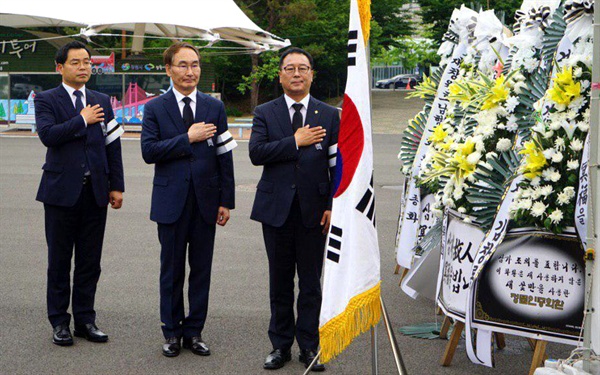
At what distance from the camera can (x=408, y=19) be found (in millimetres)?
48781

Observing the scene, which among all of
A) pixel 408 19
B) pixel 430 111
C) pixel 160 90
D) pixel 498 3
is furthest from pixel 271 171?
pixel 408 19

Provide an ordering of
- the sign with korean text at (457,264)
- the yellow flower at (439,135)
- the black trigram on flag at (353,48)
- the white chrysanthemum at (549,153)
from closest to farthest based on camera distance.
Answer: the black trigram on flag at (353,48) → the white chrysanthemum at (549,153) → the sign with korean text at (457,264) → the yellow flower at (439,135)

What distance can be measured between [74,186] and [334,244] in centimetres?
224

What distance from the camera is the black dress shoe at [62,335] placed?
5832mm

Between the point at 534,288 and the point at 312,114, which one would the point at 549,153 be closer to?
the point at 534,288

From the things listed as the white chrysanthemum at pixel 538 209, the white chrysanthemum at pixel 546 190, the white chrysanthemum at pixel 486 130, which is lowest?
the white chrysanthemum at pixel 538 209

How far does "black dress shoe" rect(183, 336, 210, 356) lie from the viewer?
5.69 meters

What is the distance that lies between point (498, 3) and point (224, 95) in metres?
14.7

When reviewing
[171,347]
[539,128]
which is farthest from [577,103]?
[171,347]

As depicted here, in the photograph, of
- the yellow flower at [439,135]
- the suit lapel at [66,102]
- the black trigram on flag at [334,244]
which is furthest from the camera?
the yellow flower at [439,135]

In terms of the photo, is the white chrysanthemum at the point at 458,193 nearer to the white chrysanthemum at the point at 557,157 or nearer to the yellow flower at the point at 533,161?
the yellow flower at the point at 533,161

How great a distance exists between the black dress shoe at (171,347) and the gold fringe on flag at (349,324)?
1.58m

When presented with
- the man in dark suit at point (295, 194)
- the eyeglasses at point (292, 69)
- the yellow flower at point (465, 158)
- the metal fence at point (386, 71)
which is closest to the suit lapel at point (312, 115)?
the man in dark suit at point (295, 194)

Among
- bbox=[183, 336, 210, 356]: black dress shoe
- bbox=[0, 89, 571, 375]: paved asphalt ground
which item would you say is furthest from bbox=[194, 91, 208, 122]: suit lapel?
bbox=[0, 89, 571, 375]: paved asphalt ground
